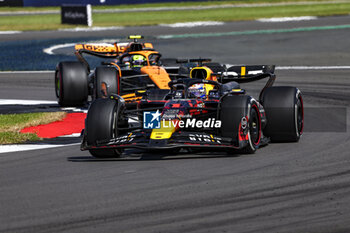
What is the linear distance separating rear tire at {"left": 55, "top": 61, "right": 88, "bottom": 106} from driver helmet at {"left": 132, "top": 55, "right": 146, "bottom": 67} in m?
1.48

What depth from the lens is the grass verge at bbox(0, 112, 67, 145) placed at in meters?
12.2

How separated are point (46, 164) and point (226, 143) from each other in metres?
2.41

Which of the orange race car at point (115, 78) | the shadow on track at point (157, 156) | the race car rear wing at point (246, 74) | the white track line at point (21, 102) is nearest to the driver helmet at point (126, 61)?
the orange race car at point (115, 78)

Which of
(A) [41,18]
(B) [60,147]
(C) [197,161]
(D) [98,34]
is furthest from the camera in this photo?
(A) [41,18]

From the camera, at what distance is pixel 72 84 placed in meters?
16.8

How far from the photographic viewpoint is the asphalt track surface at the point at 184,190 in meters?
6.88

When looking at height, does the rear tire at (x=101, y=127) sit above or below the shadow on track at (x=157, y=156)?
above

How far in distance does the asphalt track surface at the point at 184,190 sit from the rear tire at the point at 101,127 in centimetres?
19

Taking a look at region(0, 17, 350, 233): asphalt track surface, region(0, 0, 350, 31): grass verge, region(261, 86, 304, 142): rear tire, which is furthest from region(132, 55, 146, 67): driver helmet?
region(0, 0, 350, 31): grass verge

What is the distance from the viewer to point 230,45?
3070 cm

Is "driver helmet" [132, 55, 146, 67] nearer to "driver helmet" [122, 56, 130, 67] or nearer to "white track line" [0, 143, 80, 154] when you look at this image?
"driver helmet" [122, 56, 130, 67]

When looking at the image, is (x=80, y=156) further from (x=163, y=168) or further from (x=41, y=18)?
(x=41, y=18)

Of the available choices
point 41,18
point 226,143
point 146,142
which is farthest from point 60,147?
point 41,18

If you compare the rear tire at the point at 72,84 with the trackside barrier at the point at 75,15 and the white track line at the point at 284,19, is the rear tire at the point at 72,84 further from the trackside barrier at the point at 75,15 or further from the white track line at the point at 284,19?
the trackside barrier at the point at 75,15
